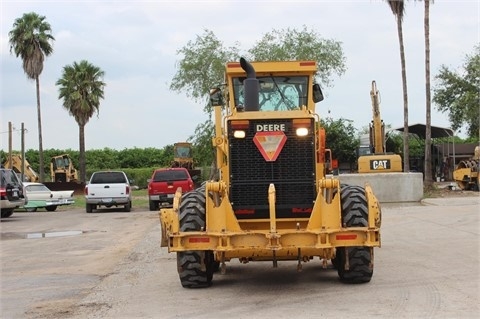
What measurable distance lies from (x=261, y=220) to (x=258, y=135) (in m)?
1.18

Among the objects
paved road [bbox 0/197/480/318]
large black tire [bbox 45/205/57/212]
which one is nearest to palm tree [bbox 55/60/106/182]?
large black tire [bbox 45/205/57/212]

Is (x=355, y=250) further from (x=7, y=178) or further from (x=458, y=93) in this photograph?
(x=458, y=93)

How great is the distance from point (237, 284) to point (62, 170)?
1873 inches

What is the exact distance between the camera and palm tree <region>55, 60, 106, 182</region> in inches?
2124

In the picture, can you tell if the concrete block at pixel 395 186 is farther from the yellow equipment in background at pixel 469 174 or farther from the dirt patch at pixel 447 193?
the yellow equipment in background at pixel 469 174

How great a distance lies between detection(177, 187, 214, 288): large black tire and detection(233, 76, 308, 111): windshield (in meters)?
2.09

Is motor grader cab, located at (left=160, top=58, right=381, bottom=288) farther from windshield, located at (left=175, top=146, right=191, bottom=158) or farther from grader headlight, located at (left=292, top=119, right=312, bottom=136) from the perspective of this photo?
windshield, located at (left=175, top=146, right=191, bottom=158)

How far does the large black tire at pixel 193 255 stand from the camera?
959 centimetres

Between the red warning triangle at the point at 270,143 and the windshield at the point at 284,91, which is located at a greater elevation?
the windshield at the point at 284,91

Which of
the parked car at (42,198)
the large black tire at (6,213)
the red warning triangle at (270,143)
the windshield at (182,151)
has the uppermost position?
the windshield at (182,151)

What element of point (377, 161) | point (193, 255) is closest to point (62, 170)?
point (377, 161)

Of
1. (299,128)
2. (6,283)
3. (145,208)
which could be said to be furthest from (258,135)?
(145,208)

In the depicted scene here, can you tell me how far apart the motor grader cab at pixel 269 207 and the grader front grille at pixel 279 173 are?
0.01 metres

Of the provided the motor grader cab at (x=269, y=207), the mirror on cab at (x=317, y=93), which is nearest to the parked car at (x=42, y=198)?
the mirror on cab at (x=317, y=93)
